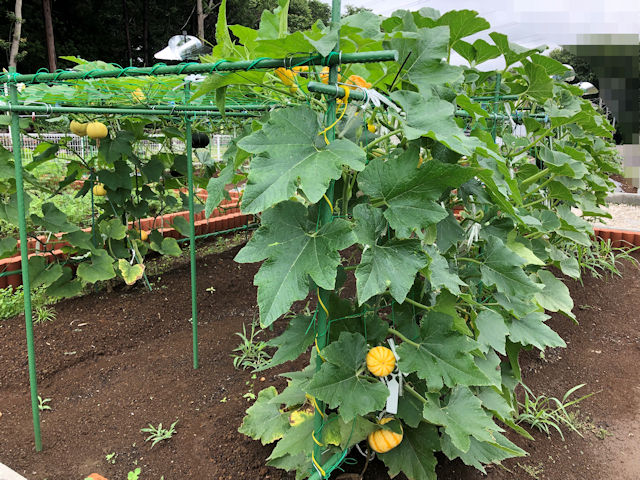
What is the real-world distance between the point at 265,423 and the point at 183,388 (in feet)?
2.98

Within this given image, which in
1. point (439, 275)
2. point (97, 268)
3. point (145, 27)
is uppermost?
point (145, 27)

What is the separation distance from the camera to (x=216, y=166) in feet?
13.8

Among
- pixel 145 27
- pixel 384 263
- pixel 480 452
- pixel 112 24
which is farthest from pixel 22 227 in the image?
pixel 112 24

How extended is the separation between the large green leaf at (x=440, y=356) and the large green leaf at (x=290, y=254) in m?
0.46

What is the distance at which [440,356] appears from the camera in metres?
1.42

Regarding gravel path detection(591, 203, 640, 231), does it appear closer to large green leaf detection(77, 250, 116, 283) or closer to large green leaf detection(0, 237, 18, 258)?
large green leaf detection(77, 250, 116, 283)

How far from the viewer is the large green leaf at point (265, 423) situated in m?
1.91

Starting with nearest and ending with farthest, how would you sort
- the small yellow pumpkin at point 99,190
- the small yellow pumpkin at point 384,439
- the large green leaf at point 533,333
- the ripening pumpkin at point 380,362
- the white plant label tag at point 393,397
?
the ripening pumpkin at point 380,362, the white plant label tag at point 393,397, the small yellow pumpkin at point 384,439, the large green leaf at point 533,333, the small yellow pumpkin at point 99,190

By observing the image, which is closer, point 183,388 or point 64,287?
point 183,388

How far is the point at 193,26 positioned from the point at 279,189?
25323 millimetres

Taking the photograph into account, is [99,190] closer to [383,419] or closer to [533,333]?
[383,419]

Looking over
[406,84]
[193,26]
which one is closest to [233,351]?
[406,84]

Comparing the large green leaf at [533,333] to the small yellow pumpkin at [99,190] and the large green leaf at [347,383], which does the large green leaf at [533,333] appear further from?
the small yellow pumpkin at [99,190]

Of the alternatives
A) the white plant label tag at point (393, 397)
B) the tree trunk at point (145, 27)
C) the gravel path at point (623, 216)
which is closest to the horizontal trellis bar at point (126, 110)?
the white plant label tag at point (393, 397)
